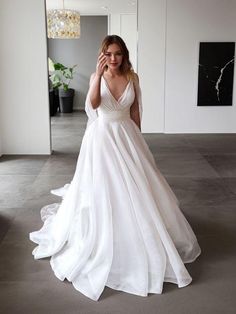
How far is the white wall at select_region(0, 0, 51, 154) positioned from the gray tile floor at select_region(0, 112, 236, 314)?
376 millimetres

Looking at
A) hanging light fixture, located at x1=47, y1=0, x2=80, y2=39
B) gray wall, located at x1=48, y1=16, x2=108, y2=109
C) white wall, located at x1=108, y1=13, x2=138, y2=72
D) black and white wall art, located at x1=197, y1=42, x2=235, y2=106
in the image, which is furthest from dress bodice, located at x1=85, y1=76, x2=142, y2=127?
gray wall, located at x1=48, y1=16, x2=108, y2=109

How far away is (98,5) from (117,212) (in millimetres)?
8678

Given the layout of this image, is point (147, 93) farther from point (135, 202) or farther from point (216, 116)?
point (135, 202)

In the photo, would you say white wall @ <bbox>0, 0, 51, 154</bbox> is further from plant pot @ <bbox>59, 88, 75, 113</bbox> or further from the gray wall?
the gray wall

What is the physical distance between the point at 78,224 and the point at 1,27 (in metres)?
4.43

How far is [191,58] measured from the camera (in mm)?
8602

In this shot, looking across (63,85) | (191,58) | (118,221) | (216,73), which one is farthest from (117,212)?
(63,85)

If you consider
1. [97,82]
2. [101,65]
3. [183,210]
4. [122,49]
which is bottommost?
[183,210]

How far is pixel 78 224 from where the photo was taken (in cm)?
302

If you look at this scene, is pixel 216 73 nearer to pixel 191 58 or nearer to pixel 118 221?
pixel 191 58

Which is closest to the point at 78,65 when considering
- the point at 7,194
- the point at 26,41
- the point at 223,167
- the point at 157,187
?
the point at 26,41

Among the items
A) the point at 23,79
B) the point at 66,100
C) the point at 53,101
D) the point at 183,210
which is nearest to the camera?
the point at 183,210

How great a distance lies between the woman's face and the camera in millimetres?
2928

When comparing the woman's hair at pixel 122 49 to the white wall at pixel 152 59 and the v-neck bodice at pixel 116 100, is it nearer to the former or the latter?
the v-neck bodice at pixel 116 100
